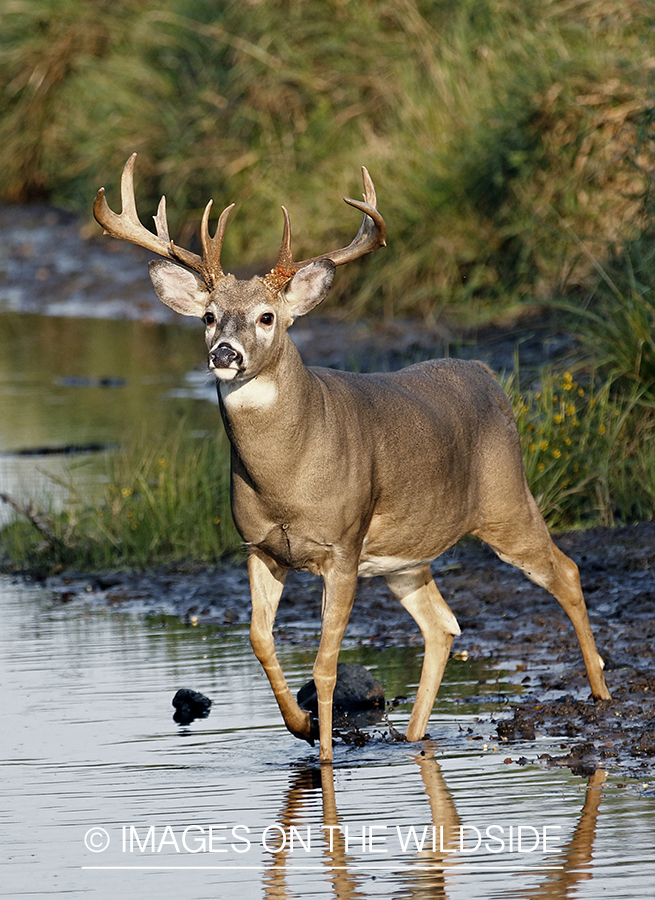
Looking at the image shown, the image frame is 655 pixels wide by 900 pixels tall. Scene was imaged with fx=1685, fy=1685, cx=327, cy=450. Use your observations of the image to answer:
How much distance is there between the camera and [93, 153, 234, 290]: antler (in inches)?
258

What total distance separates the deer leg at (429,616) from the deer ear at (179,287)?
5.21 feet

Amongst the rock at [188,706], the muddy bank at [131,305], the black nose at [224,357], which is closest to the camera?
the black nose at [224,357]

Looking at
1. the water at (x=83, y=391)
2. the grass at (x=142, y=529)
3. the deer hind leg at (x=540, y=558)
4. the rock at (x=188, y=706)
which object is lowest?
the water at (x=83, y=391)

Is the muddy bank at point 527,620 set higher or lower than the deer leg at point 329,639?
lower

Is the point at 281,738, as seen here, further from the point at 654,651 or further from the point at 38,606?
the point at 38,606

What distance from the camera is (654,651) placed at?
311 inches

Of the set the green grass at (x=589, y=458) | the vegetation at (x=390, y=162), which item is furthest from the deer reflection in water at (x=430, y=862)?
the vegetation at (x=390, y=162)

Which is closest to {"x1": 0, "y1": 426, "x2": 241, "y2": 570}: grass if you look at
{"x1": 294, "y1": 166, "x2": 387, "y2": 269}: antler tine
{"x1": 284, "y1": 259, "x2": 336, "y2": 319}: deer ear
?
{"x1": 294, "y1": 166, "x2": 387, "y2": 269}: antler tine

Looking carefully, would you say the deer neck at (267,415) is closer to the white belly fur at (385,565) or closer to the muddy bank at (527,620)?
the white belly fur at (385,565)

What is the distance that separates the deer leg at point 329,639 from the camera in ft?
21.7

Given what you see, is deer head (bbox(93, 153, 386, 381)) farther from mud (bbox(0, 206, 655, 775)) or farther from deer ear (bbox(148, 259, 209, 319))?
mud (bbox(0, 206, 655, 775))

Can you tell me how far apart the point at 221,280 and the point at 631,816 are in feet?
8.19

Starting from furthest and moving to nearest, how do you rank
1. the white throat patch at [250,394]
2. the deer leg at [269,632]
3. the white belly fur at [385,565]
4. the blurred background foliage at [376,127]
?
the blurred background foliage at [376,127], the white belly fur at [385,565], the deer leg at [269,632], the white throat patch at [250,394]

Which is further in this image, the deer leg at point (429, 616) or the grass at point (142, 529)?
the grass at point (142, 529)
